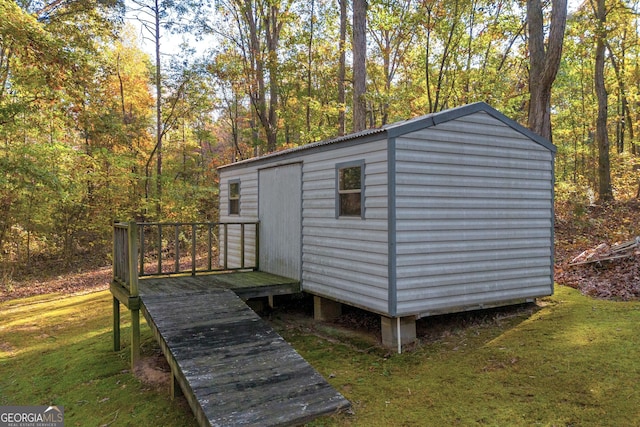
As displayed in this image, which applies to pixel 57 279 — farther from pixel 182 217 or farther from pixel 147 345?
pixel 147 345

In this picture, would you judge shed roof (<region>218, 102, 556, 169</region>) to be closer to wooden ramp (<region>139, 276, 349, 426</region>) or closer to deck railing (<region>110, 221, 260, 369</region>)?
wooden ramp (<region>139, 276, 349, 426</region>)

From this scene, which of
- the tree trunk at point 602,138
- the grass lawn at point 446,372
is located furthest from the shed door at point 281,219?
the tree trunk at point 602,138

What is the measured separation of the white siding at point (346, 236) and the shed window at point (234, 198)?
3.00 metres

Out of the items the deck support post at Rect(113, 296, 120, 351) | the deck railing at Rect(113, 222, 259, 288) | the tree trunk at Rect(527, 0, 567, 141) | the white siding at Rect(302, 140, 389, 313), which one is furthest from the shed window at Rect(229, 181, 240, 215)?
the tree trunk at Rect(527, 0, 567, 141)

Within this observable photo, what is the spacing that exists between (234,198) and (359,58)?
6.03 meters

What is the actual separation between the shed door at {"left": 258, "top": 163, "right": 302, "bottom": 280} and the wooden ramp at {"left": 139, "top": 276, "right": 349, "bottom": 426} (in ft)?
5.77

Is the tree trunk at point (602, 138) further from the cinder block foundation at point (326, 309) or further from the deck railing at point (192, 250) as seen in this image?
the deck railing at point (192, 250)

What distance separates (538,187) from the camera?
6.60m

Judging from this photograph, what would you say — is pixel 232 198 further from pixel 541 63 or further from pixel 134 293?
pixel 541 63

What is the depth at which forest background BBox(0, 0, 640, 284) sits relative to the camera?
42.4 ft

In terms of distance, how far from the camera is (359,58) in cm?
1247

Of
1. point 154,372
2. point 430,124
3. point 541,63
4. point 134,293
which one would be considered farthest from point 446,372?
point 541,63

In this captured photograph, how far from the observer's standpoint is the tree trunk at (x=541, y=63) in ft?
31.0

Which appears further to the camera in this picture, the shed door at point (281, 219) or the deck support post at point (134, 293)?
the shed door at point (281, 219)
